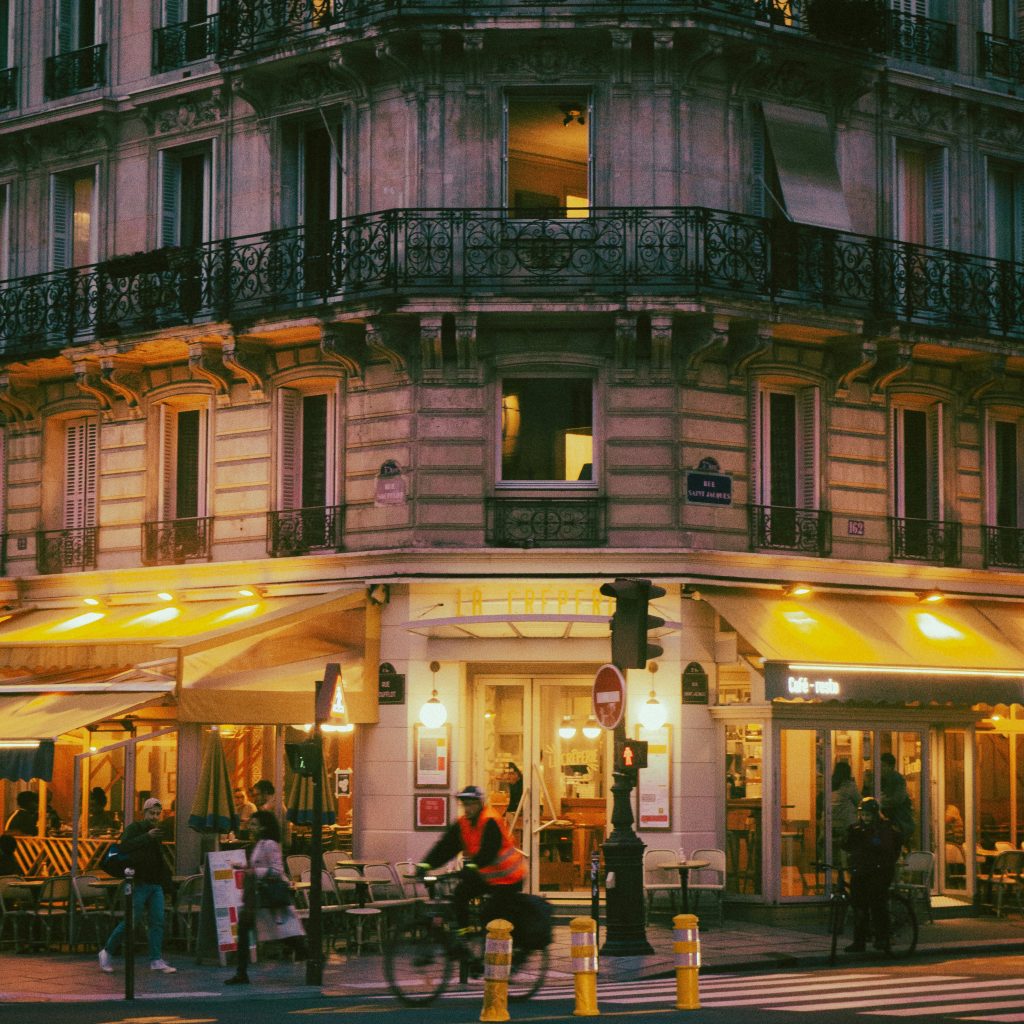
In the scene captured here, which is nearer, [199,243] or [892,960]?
[892,960]

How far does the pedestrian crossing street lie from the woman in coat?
2.59 meters

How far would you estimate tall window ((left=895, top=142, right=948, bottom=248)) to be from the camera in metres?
27.9

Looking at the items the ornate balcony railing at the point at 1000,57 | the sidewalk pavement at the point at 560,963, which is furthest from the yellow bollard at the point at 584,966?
the ornate balcony railing at the point at 1000,57

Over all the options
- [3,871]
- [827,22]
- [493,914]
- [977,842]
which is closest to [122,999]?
[493,914]

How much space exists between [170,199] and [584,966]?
1513 cm

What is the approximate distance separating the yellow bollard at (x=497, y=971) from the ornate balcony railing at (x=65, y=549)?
1376 centimetres

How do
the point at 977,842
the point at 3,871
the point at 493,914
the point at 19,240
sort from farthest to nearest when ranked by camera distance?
the point at 19,240 < the point at 977,842 < the point at 3,871 < the point at 493,914

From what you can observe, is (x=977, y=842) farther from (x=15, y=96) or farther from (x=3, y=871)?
(x=15, y=96)

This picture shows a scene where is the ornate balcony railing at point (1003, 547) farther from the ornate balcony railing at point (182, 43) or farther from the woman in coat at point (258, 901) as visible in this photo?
the ornate balcony railing at point (182, 43)

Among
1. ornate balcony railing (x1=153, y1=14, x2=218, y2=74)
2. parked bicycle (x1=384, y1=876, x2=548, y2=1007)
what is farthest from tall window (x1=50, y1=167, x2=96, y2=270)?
parked bicycle (x1=384, y1=876, x2=548, y2=1007)

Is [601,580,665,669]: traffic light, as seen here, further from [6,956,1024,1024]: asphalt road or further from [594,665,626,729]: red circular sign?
[6,956,1024,1024]: asphalt road

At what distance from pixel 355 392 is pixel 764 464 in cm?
507

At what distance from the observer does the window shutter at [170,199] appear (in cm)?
2825

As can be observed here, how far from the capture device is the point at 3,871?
81.6 feet
